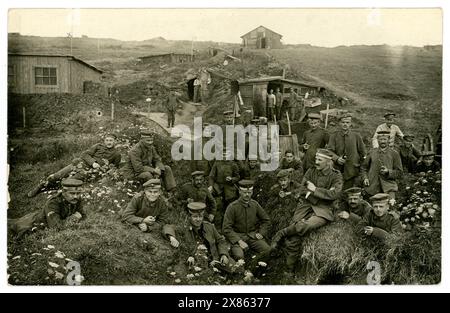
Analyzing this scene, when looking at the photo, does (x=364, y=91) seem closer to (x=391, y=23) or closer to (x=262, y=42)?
(x=391, y=23)

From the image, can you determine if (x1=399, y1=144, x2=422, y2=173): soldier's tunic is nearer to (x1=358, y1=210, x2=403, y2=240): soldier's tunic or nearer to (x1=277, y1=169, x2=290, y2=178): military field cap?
(x1=358, y1=210, x2=403, y2=240): soldier's tunic

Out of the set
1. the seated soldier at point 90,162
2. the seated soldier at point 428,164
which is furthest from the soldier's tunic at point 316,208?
the seated soldier at point 90,162

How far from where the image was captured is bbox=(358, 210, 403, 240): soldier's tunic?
21.6ft

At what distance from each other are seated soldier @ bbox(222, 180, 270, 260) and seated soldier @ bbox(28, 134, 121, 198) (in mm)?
1625

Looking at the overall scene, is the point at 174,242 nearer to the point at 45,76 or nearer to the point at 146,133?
the point at 146,133

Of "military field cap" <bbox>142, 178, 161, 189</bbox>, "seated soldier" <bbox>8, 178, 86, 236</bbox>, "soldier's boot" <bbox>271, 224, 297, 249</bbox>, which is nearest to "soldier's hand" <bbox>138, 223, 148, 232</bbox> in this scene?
"military field cap" <bbox>142, 178, 161, 189</bbox>

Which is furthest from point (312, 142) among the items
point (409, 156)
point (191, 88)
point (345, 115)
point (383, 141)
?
point (191, 88)

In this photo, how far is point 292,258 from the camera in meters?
6.52

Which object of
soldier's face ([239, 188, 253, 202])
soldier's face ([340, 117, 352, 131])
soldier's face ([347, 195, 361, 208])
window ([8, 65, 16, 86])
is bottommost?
soldier's face ([347, 195, 361, 208])

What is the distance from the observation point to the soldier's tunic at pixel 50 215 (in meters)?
6.55

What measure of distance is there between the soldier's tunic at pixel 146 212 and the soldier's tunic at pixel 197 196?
0.27 m

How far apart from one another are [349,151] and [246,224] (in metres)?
1.63

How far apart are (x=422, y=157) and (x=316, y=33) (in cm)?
213
